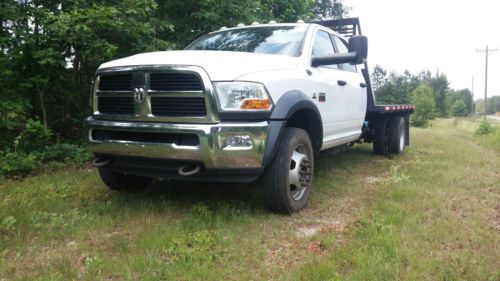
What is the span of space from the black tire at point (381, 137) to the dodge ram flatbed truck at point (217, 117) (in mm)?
3369

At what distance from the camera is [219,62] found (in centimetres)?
358

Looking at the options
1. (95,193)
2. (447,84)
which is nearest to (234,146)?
(95,193)

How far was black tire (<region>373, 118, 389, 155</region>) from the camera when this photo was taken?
769 centimetres

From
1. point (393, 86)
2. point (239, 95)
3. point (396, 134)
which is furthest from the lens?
point (393, 86)

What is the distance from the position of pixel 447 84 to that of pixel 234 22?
97.6 m

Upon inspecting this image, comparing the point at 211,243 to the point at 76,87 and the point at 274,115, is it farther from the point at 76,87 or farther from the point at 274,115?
the point at 76,87

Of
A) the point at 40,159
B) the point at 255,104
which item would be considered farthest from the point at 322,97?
the point at 40,159

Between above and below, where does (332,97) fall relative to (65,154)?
above

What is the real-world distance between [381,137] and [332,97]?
3098 mm

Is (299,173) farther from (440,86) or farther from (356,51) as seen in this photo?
(440,86)

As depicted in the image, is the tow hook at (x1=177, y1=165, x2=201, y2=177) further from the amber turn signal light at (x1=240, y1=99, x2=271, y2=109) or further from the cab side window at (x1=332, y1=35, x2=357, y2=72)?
the cab side window at (x1=332, y1=35, x2=357, y2=72)

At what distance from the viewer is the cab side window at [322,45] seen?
4.88 metres

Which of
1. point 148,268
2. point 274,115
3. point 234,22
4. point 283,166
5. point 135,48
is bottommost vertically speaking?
point 148,268

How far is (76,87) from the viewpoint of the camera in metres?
7.44
